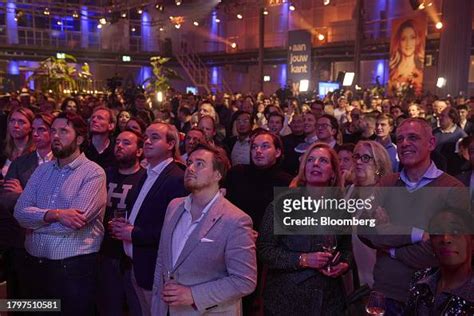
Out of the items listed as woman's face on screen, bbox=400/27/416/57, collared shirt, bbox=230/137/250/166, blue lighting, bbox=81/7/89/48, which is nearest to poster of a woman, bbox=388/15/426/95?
woman's face on screen, bbox=400/27/416/57

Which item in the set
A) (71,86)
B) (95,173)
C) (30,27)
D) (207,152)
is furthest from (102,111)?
(30,27)

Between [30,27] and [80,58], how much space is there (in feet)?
11.2

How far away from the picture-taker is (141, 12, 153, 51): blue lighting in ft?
89.0

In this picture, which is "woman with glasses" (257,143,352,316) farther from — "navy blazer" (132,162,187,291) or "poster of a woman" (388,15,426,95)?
"poster of a woman" (388,15,426,95)

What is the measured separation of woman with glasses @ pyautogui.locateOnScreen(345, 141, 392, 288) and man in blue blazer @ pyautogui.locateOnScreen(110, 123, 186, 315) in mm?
1073

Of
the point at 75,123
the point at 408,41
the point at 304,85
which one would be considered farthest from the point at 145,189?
the point at 408,41

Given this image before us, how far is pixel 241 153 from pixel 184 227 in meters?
2.73

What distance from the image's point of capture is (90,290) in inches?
116

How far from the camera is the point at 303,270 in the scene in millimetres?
2498

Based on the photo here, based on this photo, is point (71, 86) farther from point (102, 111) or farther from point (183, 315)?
point (183, 315)

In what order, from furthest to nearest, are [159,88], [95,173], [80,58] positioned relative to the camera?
[80,58] < [159,88] < [95,173]

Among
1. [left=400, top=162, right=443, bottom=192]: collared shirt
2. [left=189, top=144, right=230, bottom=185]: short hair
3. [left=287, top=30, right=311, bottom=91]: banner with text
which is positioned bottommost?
[left=400, top=162, right=443, bottom=192]: collared shirt

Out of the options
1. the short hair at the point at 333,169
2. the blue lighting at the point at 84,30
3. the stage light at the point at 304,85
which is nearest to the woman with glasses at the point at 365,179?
the short hair at the point at 333,169
